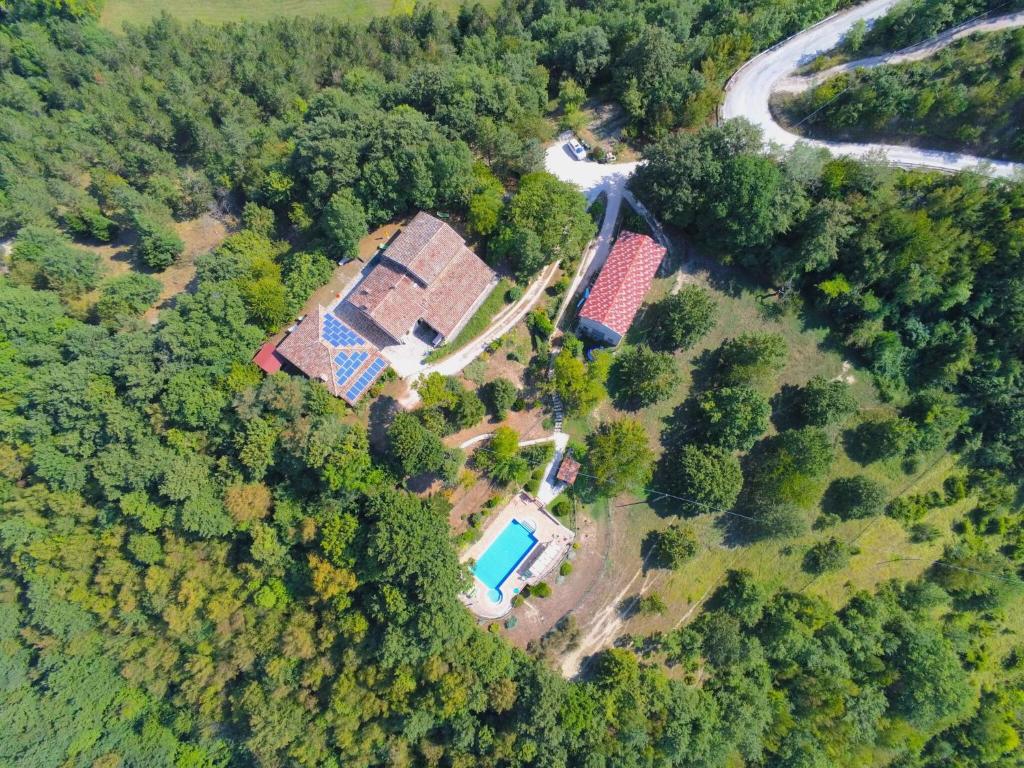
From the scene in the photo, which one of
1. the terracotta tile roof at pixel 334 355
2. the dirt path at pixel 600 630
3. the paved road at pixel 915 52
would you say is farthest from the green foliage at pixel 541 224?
the dirt path at pixel 600 630

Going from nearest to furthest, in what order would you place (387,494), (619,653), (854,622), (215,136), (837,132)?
(387,494)
(619,653)
(854,622)
(837,132)
(215,136)

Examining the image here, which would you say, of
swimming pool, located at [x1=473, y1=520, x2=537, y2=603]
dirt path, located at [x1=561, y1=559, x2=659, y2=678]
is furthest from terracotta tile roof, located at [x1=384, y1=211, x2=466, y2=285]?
dirt path, located at [x1=561, y1=559, x2=659, y2=678]

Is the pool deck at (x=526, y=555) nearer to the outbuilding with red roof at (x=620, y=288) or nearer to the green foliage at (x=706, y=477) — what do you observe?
the green foliage at (x=706, y=477)

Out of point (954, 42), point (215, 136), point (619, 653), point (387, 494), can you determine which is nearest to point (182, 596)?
point (387, 494)

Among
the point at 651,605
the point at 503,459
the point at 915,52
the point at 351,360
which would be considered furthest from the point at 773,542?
the point at 915,52

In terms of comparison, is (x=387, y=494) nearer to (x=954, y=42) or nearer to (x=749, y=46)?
(x=749, y=46)

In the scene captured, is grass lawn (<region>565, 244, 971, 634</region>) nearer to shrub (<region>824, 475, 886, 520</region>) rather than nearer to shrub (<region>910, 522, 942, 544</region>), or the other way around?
shrub (<region>910, 522, 942, 544</region>)
